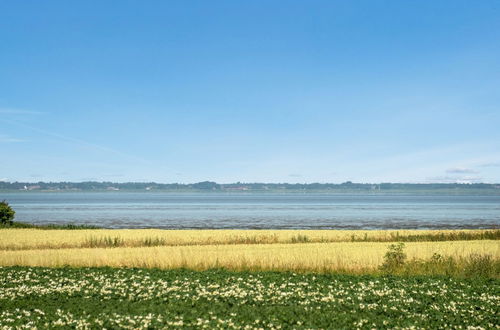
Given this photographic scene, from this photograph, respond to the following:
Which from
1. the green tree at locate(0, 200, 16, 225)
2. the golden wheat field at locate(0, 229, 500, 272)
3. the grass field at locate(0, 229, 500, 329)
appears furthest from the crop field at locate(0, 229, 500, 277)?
the green tree at locate(0, 200, 16, 225)

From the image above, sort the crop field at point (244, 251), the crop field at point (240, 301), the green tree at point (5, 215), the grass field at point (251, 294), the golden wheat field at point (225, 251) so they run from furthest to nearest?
Result: the green tree at point (5, 215), the golden wheat field at point (225, 251), the crop field at point (244, 251), the grass field at point (251, 294), the crop field at point (240, 301)

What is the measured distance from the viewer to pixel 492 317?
1661cm

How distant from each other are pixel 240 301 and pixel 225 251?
2206cm

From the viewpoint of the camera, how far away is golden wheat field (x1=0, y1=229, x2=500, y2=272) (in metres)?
29.5

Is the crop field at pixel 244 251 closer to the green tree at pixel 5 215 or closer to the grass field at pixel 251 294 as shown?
the grass field at pixel 251 294

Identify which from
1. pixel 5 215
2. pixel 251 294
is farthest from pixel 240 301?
pixel 5 215

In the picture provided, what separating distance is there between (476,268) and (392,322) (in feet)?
40.8

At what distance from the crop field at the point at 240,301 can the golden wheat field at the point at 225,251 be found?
4.62 metres

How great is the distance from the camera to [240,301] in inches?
Answer: 728

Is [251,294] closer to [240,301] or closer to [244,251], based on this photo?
[240,301]

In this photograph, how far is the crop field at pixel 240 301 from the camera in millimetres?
15680

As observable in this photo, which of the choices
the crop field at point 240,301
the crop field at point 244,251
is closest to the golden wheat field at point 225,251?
the crop field at point 244,251

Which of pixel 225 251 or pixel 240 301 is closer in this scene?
pixel 240 301

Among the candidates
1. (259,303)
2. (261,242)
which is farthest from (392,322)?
(261,242)
